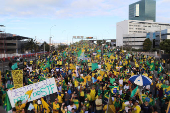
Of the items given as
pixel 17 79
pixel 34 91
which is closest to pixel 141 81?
pixel 34 91

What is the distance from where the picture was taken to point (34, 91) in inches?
289

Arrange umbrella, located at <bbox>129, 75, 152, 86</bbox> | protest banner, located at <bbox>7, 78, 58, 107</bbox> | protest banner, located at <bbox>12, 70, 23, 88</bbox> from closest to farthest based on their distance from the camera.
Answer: protest banner, located at <bbox>7, 78, 58, 107</bbox> < umbrella, located at <bbox>129, 75, 152, 86</bbox> < protest banner, located at <bbox>12, 70, 23, 88</bbox>

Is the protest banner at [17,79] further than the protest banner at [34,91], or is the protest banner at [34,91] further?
the protest banner at [17,79]

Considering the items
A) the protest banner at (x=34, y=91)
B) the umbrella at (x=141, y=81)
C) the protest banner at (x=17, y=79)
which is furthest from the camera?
the protest banner at (x=17, y=79)

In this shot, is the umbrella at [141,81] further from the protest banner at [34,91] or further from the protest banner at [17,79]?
the protest banner at [17,79]

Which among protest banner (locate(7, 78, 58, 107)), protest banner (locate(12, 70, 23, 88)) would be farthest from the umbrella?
protest banner (locate(12, 70, 23, 88))

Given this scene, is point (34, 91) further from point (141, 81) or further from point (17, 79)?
point (141, 81)

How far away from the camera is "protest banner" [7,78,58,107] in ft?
22.8

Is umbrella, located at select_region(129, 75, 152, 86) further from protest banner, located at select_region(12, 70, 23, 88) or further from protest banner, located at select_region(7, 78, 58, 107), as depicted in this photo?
protest banner, located at select_region(12, 70, 23, 88)

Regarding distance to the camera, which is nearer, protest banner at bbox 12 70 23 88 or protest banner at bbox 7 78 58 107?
protest banner at bbox 7 78 58 107

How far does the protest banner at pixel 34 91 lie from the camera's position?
695 cm

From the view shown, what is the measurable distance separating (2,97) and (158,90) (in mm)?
7452

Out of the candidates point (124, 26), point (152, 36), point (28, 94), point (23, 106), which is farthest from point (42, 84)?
point (124, 26)

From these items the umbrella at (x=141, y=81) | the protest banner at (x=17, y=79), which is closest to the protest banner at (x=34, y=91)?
the protest banner at (x=17, y=79)
